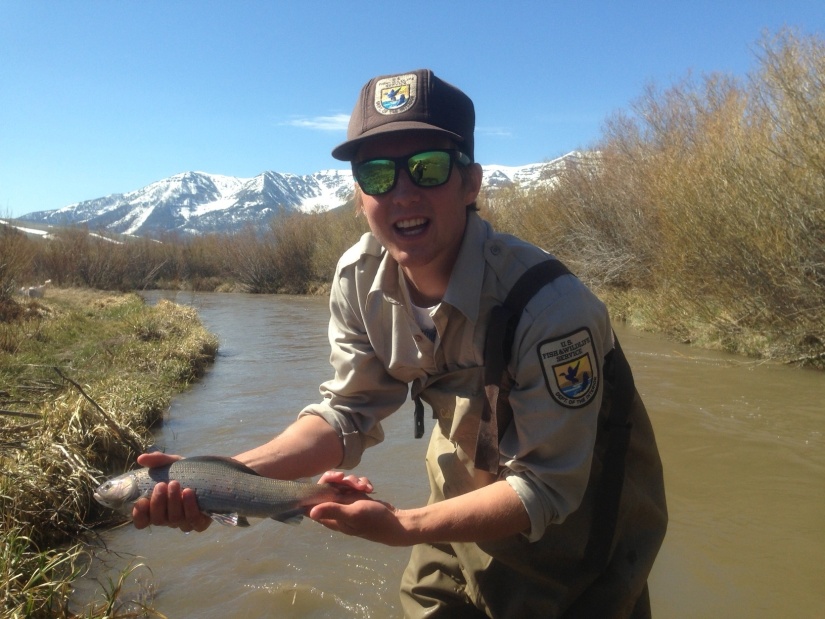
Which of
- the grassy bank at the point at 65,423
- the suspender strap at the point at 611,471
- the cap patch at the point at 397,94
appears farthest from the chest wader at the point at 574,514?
the grassy bank at the point at 65,423

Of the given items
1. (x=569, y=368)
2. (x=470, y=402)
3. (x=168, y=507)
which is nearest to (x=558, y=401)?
(x=569, y=368)

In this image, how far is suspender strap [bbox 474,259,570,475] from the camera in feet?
8.50

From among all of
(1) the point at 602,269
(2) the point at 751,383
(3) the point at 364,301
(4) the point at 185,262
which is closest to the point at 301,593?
(3) the point at 364,301

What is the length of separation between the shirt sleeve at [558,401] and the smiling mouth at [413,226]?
582 mm

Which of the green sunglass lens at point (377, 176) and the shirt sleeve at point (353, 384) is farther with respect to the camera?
the shirt sleeve at point (353, 384)

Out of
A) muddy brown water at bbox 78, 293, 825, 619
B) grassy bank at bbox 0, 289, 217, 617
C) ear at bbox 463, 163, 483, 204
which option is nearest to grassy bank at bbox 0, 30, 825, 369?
muddy brown water at bbox 78, 293, 825, 619

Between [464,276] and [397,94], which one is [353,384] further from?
[397,94]

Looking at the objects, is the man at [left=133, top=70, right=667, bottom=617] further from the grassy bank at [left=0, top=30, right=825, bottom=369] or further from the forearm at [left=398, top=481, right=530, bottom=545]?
the grassy bank at [left=0, top=30, right=825, bottom=369]

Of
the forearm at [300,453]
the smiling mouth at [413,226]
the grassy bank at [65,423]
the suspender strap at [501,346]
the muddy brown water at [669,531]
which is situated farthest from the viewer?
the muddy brown water at [669,531]

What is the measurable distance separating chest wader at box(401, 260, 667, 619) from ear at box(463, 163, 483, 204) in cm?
53

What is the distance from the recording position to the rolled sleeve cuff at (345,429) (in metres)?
3.15

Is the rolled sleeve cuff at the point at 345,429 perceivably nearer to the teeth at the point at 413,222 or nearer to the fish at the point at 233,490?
the fish at the point at 233,490

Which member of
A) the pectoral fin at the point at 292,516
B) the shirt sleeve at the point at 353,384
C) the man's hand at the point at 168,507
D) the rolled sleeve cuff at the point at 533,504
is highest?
the shirt sleeve at the point at 353,384

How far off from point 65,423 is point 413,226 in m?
5.71
